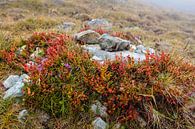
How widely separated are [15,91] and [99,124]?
1.61 m

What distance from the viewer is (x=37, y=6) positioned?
81.4 feet

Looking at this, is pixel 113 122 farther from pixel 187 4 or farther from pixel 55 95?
pixel 187 4

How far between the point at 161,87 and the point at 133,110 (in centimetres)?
67

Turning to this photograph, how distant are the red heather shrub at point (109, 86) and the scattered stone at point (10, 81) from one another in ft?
1.62

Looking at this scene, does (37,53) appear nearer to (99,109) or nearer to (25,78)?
(25,78)

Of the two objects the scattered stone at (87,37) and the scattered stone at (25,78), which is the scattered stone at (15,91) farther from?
the scattered stone at (87,37)

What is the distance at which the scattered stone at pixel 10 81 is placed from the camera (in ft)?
19.8

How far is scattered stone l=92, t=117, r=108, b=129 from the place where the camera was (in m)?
5.36

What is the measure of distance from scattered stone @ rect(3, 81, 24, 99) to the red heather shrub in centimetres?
18

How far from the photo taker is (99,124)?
17.7ft

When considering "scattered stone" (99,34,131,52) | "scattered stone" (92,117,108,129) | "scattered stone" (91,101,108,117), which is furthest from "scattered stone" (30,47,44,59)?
"scattered stone" (92,117,108,129)

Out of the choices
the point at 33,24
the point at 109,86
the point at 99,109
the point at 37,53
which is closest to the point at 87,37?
the point at 37,53

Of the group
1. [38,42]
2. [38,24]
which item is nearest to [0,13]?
[38,24]

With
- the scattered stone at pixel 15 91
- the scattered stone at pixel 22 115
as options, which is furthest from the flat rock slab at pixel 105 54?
the scattered stone at pixel 22 115
